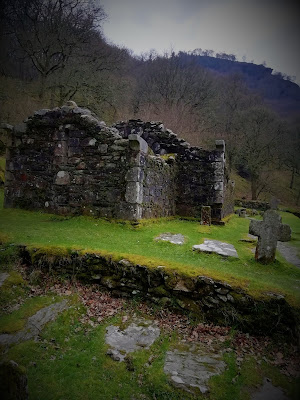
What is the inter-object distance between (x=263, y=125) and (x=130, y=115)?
51.0ft

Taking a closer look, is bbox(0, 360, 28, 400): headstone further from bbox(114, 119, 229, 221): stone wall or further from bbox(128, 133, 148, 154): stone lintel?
bbox(114, 119, 229, 221): stone wall

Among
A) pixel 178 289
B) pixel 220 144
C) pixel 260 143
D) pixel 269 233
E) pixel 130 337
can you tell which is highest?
pixel 260 143

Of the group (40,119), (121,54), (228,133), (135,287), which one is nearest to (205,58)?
(228,133)

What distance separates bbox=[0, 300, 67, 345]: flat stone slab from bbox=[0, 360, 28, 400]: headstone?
1507 millimetres

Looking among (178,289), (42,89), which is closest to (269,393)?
(178,289)

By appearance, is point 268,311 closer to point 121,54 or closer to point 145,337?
point 145,337

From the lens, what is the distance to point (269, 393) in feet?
8.05

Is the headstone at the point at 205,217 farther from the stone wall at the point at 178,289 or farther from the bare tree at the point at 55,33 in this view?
the bare tree at the point at 55,33

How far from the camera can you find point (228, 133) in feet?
109

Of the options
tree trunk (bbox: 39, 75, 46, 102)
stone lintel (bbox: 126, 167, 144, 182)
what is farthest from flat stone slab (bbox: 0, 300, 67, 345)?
tree trunk (bbox: 39, 75, 46, 102)

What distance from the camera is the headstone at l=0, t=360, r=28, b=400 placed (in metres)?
1.47

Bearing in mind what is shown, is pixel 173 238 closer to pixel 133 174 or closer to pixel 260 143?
pixel 133 174

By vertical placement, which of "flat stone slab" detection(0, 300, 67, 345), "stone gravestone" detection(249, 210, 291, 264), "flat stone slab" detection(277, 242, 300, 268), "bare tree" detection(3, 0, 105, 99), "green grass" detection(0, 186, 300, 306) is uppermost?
"bare tree" detection(3, 0, 105, 99)

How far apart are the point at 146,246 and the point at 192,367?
2799 millimetres
